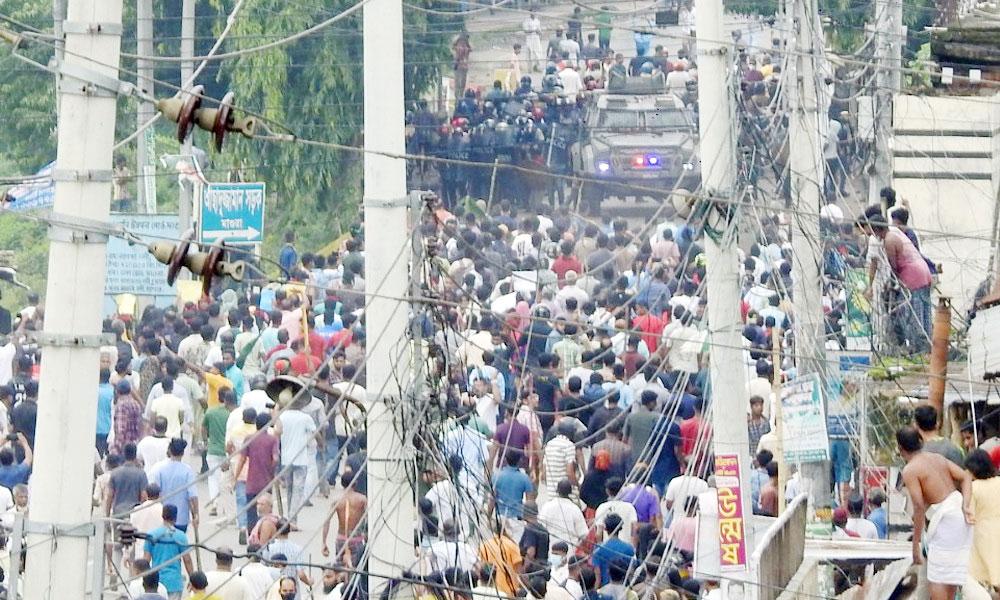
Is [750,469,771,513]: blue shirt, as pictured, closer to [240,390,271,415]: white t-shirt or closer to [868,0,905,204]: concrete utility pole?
[240,390,271,415]: white t-shirt

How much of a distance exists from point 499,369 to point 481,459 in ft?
16.8

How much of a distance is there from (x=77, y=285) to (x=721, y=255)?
20.4 feet

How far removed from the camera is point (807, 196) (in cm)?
2009

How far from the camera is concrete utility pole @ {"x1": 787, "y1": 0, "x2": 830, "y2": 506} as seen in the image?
62.2 ft

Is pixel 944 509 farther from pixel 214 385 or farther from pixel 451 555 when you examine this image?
pixel 214 385

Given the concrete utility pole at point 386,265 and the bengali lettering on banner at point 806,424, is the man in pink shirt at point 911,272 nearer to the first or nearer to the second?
the bengali lettering on banner at point 806,424

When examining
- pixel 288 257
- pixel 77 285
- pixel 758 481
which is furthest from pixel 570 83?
pixel 77 285

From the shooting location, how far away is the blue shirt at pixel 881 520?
58.0ft

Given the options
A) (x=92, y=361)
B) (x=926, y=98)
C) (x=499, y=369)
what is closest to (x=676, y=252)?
(x=926, y=98)

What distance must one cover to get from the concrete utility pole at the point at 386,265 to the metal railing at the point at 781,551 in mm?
2632

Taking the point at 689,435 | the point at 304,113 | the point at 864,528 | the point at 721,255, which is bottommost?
the point at 864,528

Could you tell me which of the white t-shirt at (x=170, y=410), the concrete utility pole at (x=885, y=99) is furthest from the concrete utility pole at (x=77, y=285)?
the concrete utility pole at (x=885, y=99)

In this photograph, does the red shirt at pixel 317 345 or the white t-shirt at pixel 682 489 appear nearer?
the white t-shirt at pixel 682 489

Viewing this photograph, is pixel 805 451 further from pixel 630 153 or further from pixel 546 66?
pixel 546 66
